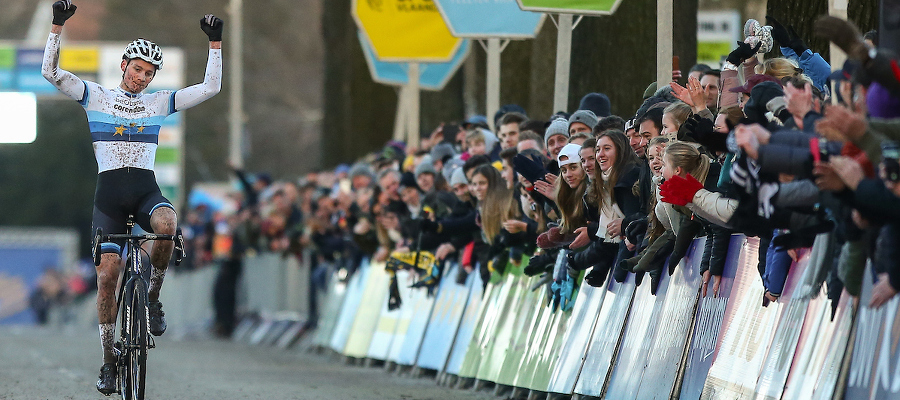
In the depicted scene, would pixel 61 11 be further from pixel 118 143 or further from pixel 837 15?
pixel 837 15

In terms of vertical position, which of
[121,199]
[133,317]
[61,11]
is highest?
[61,11]

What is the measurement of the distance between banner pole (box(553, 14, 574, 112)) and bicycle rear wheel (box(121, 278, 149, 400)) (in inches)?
216

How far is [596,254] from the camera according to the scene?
11.5 metres

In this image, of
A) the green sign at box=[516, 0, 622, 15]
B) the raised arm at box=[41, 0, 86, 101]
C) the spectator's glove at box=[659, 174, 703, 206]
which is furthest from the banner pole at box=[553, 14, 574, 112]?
the spectator's glove at box=[659, 174, 703, 206]

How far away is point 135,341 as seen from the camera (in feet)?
33.4

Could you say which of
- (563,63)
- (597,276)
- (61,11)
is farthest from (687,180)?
(563,63)

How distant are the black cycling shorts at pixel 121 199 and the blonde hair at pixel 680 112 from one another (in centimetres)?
305

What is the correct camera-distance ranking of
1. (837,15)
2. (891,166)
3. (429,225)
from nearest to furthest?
(891,166), (837,15), (429,225)

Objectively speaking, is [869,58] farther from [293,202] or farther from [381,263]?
[293,202]

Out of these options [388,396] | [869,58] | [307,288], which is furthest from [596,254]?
[307,288]

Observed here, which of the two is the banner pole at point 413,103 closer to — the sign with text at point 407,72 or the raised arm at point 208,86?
the sign with text at point 407,72

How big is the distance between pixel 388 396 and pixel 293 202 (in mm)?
12646

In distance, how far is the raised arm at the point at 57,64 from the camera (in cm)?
1044

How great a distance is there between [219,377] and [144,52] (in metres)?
5.10
